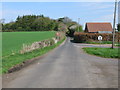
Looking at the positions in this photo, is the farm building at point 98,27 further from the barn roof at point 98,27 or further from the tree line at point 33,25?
the tree line at point 33,25

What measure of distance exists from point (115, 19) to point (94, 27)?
45.6 metres

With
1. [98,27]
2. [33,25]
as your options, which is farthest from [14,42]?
[33,25]

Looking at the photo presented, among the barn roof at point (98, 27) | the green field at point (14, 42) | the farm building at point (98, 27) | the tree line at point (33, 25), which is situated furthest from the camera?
the tree line at point (33, 25)

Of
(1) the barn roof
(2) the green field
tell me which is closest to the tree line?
(1) the barn roof

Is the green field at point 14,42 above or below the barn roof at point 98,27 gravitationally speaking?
below

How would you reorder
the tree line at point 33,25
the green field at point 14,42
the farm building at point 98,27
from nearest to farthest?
the green field at point 14,42, the farm building at point 98,27, the tree line at point 33,25

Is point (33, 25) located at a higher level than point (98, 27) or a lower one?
higher

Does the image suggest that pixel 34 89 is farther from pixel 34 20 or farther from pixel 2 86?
pixel 34 20

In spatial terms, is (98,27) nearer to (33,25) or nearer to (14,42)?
(14,42)

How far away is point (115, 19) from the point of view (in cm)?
3028

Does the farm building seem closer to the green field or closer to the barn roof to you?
the barn roof

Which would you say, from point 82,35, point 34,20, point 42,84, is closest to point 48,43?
point 82,35

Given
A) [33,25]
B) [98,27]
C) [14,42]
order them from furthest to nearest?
1. [33,25]
2. [98,27]
3. [14,42]

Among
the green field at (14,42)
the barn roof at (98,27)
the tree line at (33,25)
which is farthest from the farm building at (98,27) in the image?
the tree line at (33,25)
